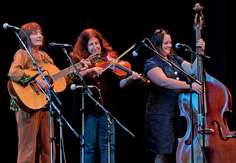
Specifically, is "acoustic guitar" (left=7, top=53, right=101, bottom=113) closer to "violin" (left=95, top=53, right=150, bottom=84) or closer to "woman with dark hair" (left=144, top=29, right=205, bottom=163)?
"violin" (left=95, top=53, right=150, bottom=84)

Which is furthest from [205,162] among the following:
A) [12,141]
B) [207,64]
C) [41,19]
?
[41,19]

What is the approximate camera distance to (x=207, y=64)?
14.3 feet

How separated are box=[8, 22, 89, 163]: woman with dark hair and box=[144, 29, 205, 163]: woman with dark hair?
0.74 metres

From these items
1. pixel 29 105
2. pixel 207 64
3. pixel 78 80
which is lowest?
pixel 29 105

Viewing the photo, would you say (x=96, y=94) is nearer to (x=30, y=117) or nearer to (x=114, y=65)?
(x=114, y=65)

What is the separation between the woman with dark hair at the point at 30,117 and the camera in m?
3.07

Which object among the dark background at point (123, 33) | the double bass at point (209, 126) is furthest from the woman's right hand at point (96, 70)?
the dark background at point (123, 33)

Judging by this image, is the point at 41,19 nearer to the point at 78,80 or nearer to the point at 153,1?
the point at 78,80

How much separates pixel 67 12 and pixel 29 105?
173 centimetres

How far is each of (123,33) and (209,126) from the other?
213 centimetres

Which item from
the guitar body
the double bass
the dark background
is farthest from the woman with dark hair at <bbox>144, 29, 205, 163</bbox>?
the dark background

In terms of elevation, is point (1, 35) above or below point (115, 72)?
above

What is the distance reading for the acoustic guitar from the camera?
3.06 metres

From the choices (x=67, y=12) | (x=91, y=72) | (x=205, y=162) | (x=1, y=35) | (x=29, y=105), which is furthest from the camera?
(x=67, y=12)
